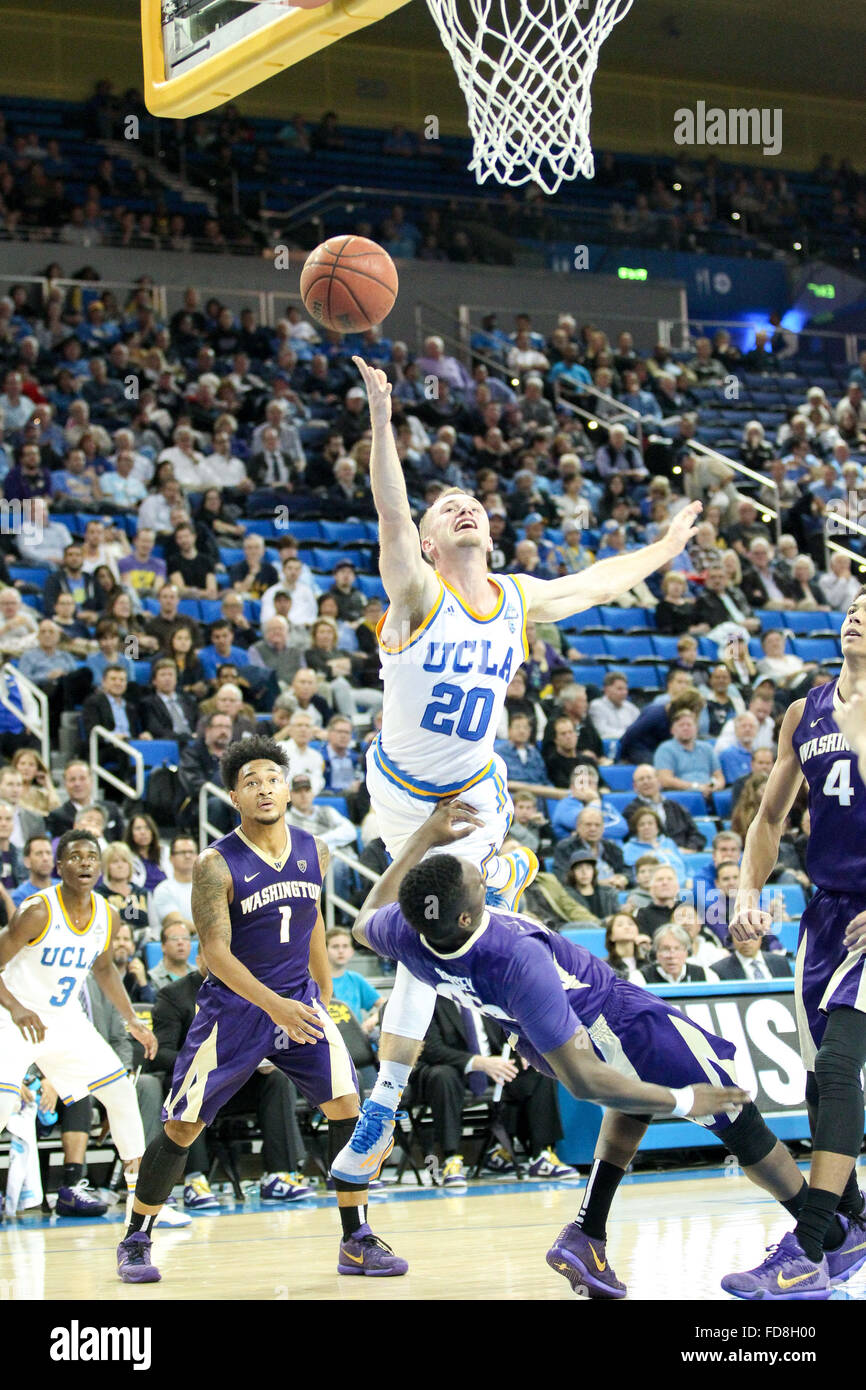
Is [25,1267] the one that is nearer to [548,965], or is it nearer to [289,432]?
[548,965]

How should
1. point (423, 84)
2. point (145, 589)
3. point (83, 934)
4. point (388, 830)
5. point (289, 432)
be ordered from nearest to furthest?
point (388, 830) → point (83, 934) → point (145, 589) → point (289, 432) → point (423, 84)

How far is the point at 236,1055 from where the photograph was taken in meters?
6.10

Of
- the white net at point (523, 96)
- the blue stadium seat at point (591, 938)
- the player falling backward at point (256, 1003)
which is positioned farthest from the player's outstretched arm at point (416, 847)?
the blue stadium seat at point (591, 938)

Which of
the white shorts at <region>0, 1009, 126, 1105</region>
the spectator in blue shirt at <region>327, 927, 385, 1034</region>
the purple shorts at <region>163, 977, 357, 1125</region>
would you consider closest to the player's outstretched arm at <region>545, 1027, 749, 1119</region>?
the purple shorts at <region>163, 977, 357, 1125</region>

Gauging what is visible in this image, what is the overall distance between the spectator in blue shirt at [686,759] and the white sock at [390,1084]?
7306 mm

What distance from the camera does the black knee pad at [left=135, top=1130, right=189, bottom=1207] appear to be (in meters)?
5.91

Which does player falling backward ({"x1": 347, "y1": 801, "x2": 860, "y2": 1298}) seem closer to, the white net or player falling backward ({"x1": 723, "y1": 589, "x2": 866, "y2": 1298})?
player falling backward ({"x1": 723, "y1": 589, "x2": 866, "y2": 1298})

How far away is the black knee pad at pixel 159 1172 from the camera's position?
591cm

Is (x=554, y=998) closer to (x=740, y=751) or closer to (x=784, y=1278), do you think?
(x=784, y=1278)

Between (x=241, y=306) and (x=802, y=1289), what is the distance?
16301mm

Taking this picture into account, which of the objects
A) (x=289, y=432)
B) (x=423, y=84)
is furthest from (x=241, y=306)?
(x=423, y=84)

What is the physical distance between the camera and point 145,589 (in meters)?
13.6

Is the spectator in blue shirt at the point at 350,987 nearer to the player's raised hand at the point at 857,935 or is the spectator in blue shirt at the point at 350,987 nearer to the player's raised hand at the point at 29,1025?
the player's raised hand at the point at 29,1025

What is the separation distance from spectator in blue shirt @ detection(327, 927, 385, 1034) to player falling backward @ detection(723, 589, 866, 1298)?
4286 mm
